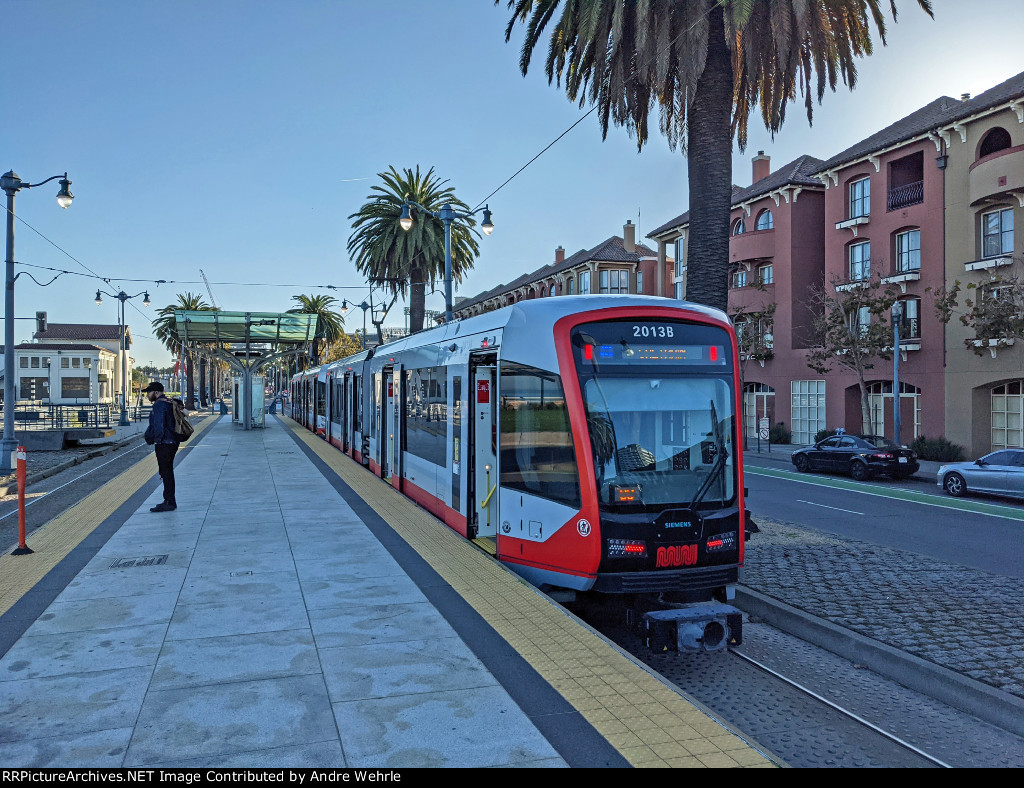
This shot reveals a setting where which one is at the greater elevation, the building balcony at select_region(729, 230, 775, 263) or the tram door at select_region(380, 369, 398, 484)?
the building balcony at select_region(729, 230, 775, 263)

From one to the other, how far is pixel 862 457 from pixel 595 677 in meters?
20.2

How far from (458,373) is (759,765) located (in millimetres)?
6958

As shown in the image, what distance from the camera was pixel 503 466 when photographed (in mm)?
8633

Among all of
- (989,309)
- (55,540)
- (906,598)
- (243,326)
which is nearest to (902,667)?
(906,598)

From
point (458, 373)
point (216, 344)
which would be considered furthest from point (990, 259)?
point (216, 344)

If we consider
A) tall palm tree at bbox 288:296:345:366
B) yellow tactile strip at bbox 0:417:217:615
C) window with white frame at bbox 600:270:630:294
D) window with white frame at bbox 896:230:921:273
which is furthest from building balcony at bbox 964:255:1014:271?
tall palm tree at bbox 288:296:345:366

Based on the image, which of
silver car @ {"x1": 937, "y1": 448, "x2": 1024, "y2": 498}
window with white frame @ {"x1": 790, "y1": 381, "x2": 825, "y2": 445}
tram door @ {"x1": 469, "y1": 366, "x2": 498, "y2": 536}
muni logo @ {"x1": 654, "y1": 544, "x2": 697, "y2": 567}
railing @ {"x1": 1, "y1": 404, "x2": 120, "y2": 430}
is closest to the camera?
muni logo @ {"x1": 654, "y1": 544, "x2": 697, "y2": 567}

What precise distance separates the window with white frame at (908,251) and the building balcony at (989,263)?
3.19 m

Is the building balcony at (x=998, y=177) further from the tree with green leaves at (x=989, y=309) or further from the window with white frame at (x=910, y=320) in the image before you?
the window with white frame at (x=910, y=320)

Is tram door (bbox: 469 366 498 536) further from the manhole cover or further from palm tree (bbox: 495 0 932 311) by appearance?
palm tree (bbox: 495 0 932 311)

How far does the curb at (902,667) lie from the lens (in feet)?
19.5

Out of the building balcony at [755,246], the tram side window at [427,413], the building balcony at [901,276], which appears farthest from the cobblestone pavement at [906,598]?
the building balcony at [755,246]

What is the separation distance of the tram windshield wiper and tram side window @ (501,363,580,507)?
1128mm

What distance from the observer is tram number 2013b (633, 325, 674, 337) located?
24.9 ft
